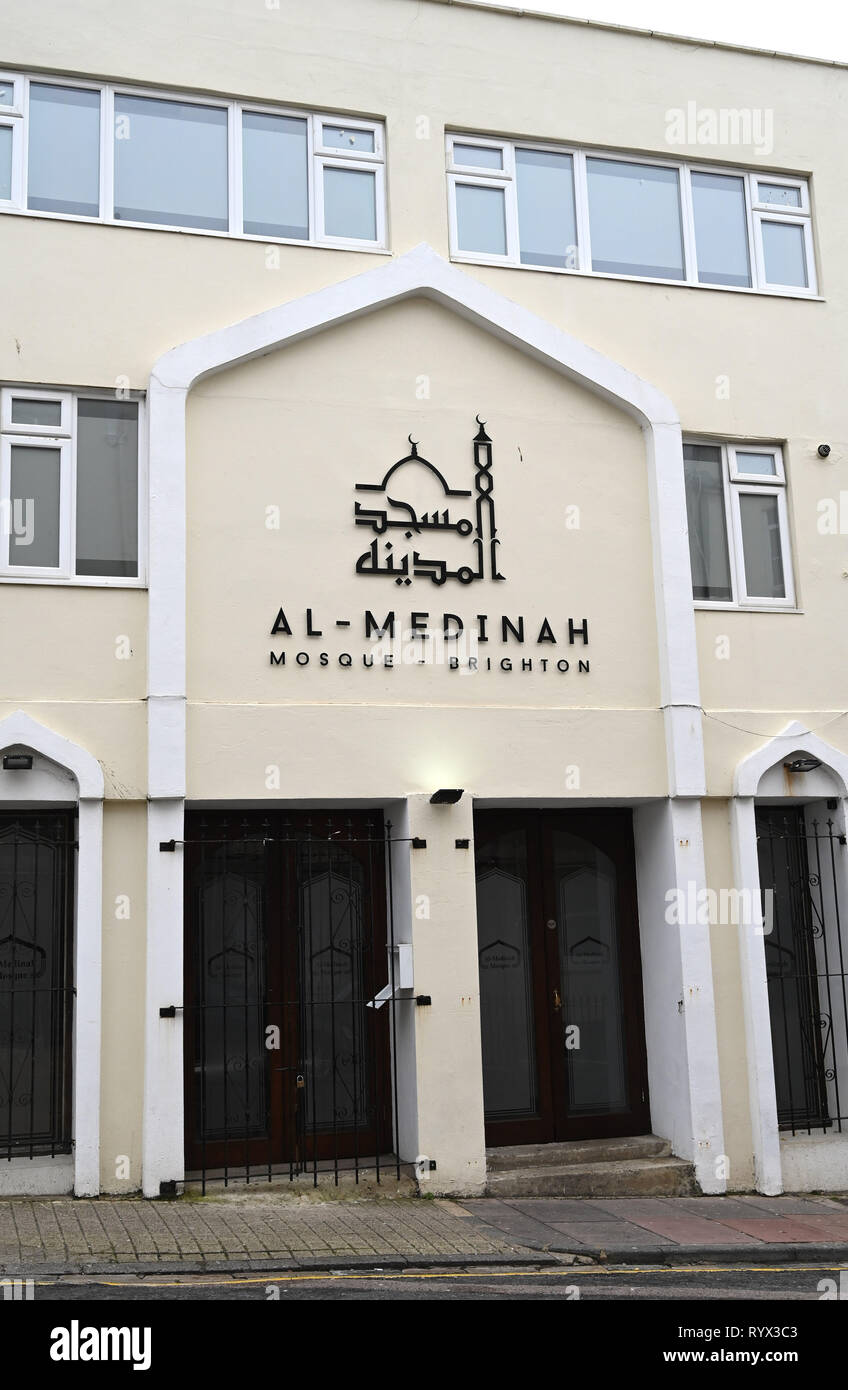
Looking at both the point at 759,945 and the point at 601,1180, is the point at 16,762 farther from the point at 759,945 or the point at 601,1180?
the point at 759,945

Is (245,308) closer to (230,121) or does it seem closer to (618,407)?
(230,121)

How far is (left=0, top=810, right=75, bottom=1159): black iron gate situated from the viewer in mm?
10367

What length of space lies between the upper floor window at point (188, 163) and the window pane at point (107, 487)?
1692 mm

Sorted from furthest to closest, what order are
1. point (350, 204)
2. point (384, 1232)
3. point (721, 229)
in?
point (721, 229)
point (350, 204)
point (384, 1232)

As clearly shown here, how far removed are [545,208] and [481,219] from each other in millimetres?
666

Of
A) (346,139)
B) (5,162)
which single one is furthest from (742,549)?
(5,162)

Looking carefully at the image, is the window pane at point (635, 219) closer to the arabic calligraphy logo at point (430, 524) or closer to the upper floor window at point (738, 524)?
the upper floor window at point (738, 524)

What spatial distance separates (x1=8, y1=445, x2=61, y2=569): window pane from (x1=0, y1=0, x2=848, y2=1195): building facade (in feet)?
0.10

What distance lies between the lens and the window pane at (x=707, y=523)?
1272cm

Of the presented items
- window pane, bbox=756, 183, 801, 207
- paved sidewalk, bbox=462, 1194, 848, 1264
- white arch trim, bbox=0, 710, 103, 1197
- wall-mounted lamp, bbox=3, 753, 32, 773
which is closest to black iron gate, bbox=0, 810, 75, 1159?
white arch trim, bbox=0, 710, 103, 1197

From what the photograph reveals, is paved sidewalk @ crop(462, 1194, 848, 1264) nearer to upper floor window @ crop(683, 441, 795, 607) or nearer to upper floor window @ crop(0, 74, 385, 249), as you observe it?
upper floor window @ crop(683, 441, 795, 607)

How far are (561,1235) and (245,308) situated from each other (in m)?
7.74

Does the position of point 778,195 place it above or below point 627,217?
above

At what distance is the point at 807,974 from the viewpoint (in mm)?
12570
